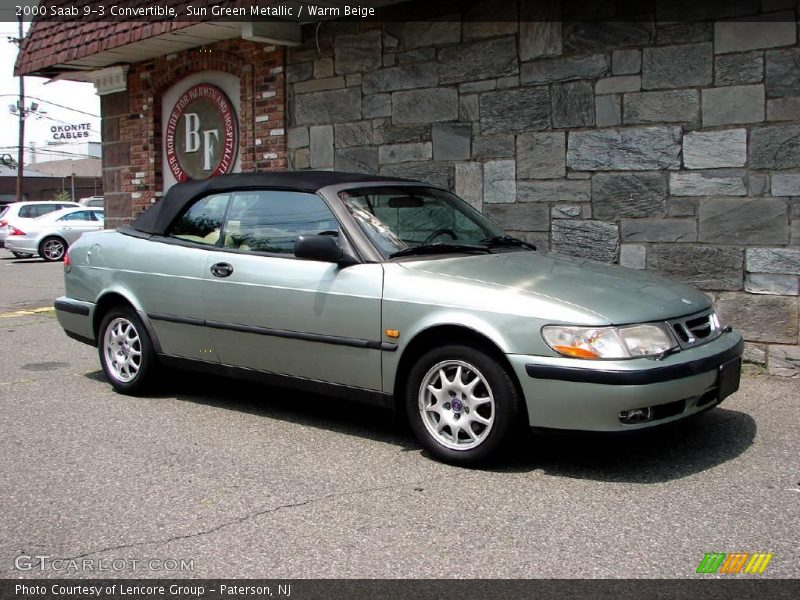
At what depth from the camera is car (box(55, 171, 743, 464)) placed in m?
4.47

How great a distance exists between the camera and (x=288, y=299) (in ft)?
17.6

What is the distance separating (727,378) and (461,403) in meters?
1.45

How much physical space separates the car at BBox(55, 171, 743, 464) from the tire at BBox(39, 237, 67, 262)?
17573 mm

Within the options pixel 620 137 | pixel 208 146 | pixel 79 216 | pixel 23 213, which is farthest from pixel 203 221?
pixel 23 213

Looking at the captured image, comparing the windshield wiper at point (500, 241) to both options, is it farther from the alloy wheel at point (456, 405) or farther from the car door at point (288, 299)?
the alloy wheel at point (456, 405)

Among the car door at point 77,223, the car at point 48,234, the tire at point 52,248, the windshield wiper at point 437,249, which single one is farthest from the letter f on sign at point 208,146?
the tire at point 52,248

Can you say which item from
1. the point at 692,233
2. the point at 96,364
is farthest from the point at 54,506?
the point at 692,233

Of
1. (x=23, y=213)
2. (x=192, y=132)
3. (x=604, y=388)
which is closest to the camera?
(x=604, y=388)

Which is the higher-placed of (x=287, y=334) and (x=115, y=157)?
(x=115, y=157)

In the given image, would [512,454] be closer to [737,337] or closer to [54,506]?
[737,337]

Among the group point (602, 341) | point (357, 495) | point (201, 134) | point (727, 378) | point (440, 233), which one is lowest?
point (357, 495)

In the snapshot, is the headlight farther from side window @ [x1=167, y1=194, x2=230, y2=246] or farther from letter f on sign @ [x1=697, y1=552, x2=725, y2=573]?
side window @ [x1=167, y1=194, x2=230, y2=246]

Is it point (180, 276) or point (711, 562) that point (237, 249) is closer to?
point (180, 276)

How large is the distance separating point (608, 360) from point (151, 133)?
391 inches
